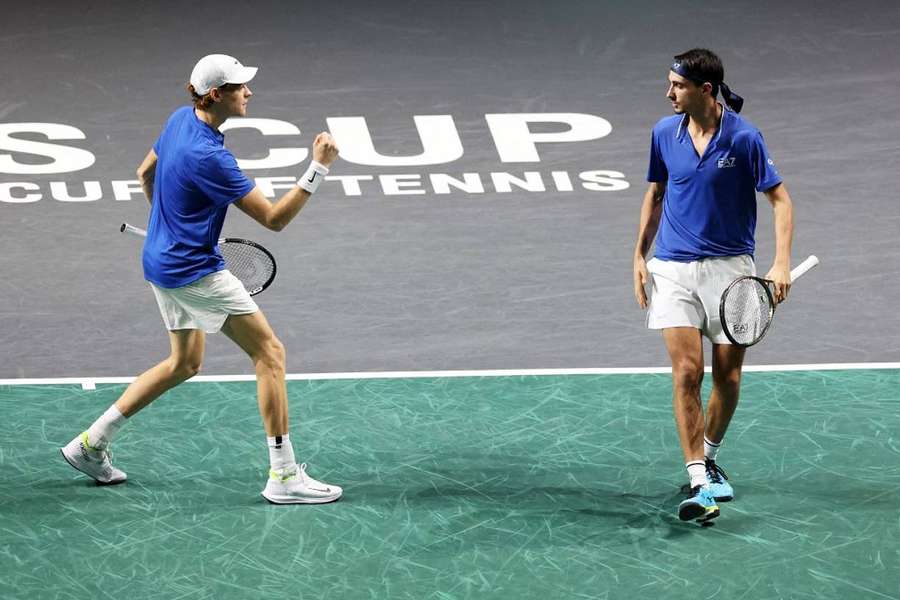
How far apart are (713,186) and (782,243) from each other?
41cm

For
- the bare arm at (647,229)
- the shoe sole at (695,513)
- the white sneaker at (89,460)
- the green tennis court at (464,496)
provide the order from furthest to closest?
the white sneaker at (89,460) < the bare arm at (647,229) < the shoe sole at (695,513) < the green tennis court at (464,496)

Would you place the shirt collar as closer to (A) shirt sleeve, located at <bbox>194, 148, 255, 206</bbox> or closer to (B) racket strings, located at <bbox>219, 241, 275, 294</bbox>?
(A) shirt sleeve, located at <bbox>194, 148, 255, 206</bbox>

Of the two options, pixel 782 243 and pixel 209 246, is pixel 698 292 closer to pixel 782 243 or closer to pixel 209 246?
pixel 782 243

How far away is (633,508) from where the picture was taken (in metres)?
7.01

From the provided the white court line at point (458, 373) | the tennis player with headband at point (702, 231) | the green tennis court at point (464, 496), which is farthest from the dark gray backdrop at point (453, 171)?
the tennis player with headband at point (702, 231)

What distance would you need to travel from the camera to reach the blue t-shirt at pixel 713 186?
6.80m

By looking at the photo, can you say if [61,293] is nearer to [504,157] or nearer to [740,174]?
[504,157]

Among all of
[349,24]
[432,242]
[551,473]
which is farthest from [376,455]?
[349,24]

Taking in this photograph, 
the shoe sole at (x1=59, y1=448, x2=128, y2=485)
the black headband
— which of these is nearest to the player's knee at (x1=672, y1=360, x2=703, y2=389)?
the black headband

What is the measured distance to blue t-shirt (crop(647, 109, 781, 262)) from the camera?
680cm

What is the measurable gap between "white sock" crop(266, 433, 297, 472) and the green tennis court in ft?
0.69

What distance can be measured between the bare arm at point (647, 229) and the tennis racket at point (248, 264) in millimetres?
1819

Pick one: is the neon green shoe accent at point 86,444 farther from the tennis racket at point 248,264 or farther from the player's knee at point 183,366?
the tennis racket at point 248,264

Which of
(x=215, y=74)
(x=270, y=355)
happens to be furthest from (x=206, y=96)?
(x=270, y=355)
